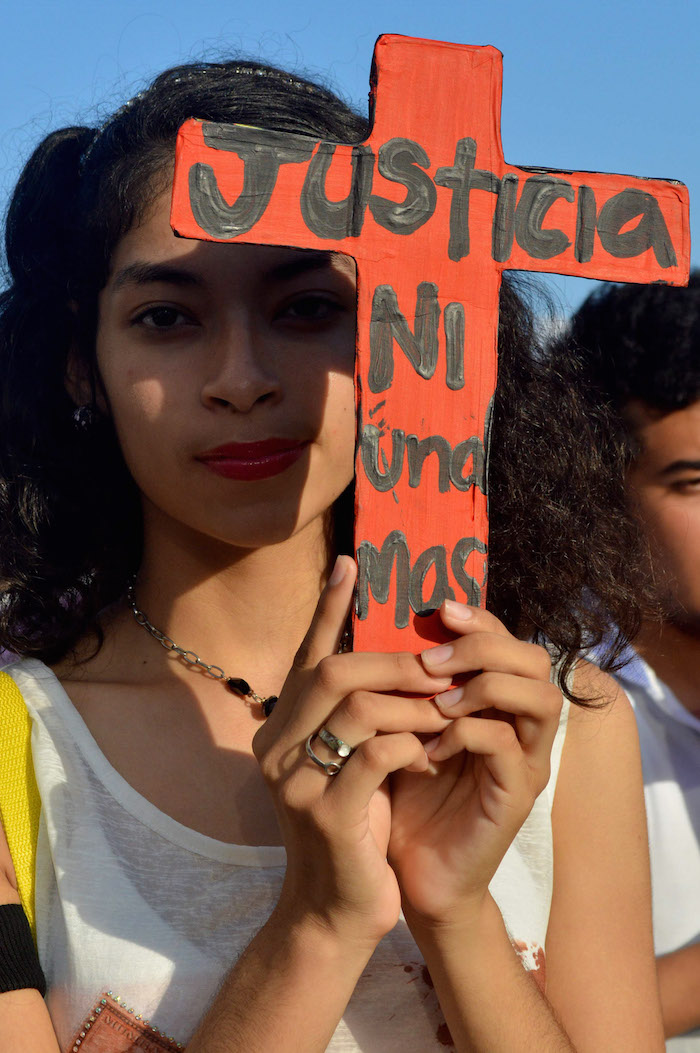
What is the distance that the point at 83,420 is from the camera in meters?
2.04

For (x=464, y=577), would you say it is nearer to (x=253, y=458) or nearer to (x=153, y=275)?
(x=253, y=458)

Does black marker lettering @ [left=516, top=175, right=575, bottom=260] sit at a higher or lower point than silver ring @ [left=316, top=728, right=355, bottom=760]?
higher

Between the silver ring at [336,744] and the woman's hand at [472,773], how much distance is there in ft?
0.39

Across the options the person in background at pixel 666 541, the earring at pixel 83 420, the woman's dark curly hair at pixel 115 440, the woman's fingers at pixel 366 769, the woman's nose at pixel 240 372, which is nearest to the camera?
the woman's fingers at pixel 366 769

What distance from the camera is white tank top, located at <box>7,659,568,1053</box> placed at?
150 centimetres

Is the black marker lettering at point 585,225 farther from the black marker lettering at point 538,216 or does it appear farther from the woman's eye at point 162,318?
the woman's eye at point 162,318

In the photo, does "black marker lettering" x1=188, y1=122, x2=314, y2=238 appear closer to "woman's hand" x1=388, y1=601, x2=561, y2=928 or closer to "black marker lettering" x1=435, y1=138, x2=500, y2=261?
"black marker lettering" x1=435, y1=138, x2=500, y2=261

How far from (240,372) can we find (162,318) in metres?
0.22

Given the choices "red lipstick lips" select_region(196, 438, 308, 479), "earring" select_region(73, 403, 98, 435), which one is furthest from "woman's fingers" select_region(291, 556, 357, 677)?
"earring" select_region(73, 403, 98, 435)

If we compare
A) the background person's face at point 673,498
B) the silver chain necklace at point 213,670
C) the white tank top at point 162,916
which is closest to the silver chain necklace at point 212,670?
the silver chain necklace at point 213,670

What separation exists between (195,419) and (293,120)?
563 mm

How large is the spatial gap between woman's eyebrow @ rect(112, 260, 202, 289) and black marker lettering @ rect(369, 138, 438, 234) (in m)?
0.36

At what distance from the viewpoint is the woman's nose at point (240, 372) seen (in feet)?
4.93

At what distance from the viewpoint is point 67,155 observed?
1959 mm
